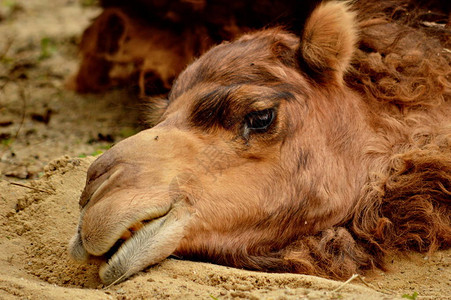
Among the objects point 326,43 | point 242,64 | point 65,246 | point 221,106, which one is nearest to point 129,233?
point 65,246

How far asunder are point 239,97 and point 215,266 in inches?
37.2

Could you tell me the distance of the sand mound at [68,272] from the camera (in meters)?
2.84

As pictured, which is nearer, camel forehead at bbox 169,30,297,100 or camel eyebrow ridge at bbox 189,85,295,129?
camel eyebrow ridge at bbox 189,85,295,129

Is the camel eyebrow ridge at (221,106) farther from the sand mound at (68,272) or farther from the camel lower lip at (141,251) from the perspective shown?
the sand mound at (68,272)

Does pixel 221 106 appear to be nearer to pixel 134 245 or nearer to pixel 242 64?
pixel 242 64

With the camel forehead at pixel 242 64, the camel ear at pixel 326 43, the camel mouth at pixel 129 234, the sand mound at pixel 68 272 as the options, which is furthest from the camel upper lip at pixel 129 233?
the camel ear at pixel 326 43

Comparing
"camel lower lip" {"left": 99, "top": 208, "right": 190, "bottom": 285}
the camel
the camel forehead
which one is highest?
the camel forehead

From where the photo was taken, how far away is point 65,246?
11.7 ft

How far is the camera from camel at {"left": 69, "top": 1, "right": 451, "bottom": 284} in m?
3.09

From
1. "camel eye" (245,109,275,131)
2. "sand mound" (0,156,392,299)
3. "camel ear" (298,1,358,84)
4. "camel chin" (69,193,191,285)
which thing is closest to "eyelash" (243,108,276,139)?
"camel eye" (245,109,275,131)

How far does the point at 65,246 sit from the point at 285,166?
1.35 metres

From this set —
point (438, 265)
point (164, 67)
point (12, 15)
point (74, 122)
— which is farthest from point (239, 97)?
point (12, 15)

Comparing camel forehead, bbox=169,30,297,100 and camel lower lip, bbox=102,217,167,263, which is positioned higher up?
camel forehead, bbox=169,30,297,100

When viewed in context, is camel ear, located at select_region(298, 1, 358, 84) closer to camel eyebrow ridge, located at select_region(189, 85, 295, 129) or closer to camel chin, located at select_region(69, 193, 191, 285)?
camel eyebrow ridge, located at select_region(189, 85, 295, 129)
